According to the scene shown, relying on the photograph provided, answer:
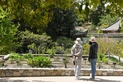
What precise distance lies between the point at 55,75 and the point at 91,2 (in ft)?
29.6

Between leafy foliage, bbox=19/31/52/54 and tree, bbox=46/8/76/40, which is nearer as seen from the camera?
leafy foliage, bbox=19/31/52/54

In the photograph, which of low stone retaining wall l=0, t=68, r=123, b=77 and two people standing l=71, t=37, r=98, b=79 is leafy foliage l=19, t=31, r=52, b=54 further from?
two people standing l=71, t=37, r=98, b=79

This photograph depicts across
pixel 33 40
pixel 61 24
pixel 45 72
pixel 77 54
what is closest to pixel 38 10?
pixel 77 54

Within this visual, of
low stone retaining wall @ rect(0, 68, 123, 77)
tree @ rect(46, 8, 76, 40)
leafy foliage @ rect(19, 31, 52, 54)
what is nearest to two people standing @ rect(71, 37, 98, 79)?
low stone retaining wall @ rect(0, 68, 123, 77)

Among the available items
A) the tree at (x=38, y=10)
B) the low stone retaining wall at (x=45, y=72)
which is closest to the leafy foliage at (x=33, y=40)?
the low stone retaining wall at (x=45, y=72)

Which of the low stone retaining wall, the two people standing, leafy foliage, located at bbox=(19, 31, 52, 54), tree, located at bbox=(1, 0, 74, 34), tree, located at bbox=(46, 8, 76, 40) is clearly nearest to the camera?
tree, located at bbox=(1, 0, 74, 34)

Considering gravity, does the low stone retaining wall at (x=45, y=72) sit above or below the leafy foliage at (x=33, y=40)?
below

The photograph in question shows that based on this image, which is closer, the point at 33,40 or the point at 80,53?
the point at 80,53

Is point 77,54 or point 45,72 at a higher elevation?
point 77,54

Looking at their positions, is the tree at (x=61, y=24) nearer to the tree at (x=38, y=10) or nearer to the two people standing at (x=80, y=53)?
the two people standing at (x=80, y=53)

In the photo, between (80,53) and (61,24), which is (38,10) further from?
(61,24)

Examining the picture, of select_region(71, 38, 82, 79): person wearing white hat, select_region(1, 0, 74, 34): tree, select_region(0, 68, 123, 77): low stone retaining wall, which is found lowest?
select_region(0, 68, 123, 77): low stone retaining wall

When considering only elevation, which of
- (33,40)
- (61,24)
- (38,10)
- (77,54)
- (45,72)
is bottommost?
(45,72)

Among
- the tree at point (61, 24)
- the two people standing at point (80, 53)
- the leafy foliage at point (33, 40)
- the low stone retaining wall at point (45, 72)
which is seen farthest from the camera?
the tree at point (61, 24)
